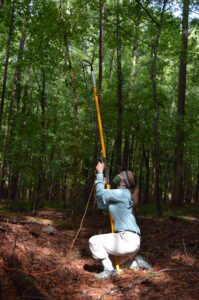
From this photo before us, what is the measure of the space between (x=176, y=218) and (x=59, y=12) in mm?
8308

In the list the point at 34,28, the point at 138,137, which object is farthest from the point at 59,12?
the point at 138,137

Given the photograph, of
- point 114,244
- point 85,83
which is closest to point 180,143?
point 85,83

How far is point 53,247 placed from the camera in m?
6.75

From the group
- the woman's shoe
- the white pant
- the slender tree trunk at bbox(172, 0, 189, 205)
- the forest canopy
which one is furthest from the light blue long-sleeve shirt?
the slender tree trunk at bbox(172, 0, 189, 205)

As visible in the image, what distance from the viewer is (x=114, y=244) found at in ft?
17.5

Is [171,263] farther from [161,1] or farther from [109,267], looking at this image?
[161,1]

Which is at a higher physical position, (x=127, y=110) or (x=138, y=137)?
(x=127, y=110)

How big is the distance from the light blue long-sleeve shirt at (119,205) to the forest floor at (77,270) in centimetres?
74

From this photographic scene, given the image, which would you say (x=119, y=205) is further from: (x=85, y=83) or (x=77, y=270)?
(x=85, y=83)

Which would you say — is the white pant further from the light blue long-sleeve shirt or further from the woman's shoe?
the woman's shoe

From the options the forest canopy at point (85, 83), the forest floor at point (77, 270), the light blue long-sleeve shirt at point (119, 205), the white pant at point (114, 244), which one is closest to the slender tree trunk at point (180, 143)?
the forest canopy at point (85, 83)

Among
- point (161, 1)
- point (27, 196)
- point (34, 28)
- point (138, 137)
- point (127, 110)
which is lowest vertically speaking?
point (27, 196)

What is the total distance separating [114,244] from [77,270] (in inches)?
31.9

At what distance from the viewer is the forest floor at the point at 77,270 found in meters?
4.20
